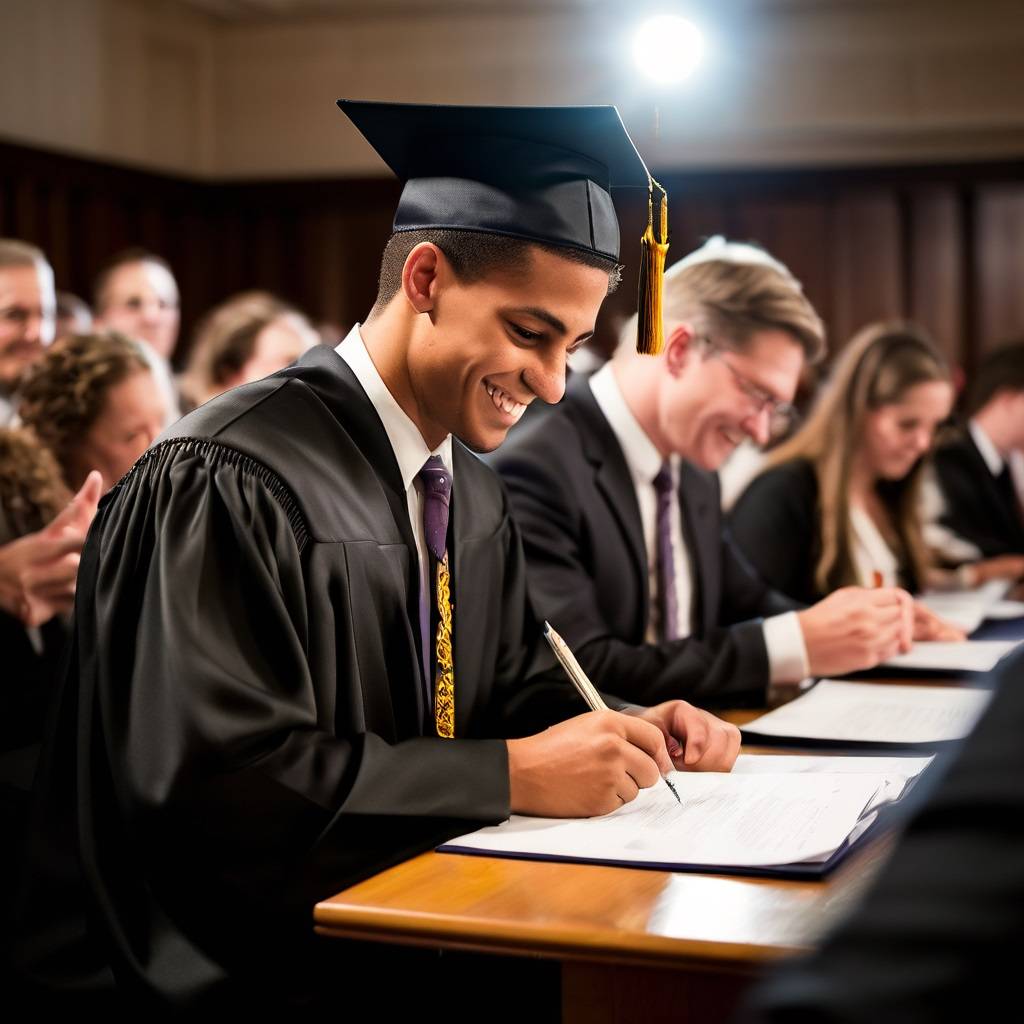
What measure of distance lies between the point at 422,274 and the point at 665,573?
1.22 meters

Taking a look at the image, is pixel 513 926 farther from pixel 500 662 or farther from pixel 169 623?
pixel 500 662

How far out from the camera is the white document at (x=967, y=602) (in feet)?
12.5

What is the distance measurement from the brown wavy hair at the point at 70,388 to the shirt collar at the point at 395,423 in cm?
101

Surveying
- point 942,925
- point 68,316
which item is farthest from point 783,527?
point 68,316

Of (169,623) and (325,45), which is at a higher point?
(325,45)

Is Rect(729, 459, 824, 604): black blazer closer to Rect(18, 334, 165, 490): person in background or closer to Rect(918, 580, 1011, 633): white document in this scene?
Rect(918, 580, 1011, 633): white document

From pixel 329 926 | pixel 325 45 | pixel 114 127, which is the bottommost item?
pixel 329 926

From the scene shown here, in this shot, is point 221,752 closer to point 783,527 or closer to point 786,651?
point 786,651

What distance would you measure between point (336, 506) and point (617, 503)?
113 cm

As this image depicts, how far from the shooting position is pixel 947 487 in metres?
5.88

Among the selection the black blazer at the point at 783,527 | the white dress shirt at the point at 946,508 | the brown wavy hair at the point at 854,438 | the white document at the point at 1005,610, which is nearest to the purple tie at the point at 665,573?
the black blazer at the point at 783,527

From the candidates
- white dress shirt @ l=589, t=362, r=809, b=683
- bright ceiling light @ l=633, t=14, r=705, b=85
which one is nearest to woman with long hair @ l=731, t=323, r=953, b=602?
A: white dress shirt @ l=589, t=362, r=809, b=683

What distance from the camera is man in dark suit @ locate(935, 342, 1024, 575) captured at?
580 centimetres

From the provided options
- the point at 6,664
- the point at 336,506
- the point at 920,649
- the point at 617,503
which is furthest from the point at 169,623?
the point at 920,649
